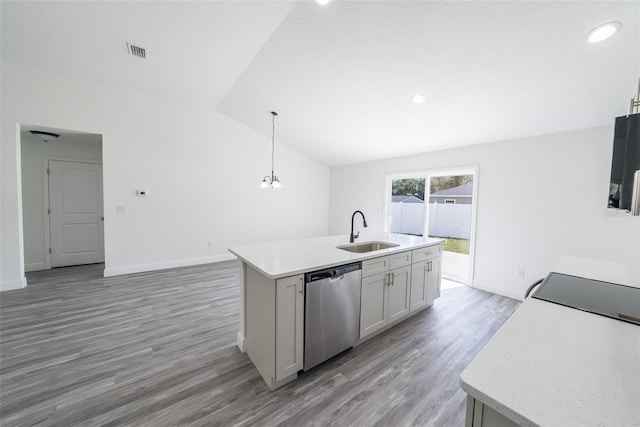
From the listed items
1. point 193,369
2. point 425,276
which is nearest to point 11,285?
point 193,369

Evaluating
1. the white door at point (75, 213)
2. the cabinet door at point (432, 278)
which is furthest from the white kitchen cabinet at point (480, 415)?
the white door at point (75, 213)

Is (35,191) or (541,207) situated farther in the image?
(35,191)

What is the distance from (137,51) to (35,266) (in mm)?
4411

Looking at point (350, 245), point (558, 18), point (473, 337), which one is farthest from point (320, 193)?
point (558, 18)

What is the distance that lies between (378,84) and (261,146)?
3.42 m

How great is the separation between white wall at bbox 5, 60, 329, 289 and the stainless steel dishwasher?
3631mm

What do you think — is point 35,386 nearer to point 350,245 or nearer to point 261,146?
point 350,245

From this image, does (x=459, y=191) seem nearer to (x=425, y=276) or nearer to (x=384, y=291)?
(x=425, y=276)

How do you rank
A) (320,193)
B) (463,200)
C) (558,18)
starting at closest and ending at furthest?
1. (558,18)
2. (463,200)
3. (320,193)

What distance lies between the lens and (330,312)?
1.91 metres

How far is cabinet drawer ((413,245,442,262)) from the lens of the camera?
272 centimetres

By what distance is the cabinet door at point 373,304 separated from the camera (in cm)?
220

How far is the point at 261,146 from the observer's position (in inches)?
218

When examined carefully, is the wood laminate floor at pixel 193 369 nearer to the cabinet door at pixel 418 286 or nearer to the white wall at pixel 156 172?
the cabinet door at pixel 418 286
